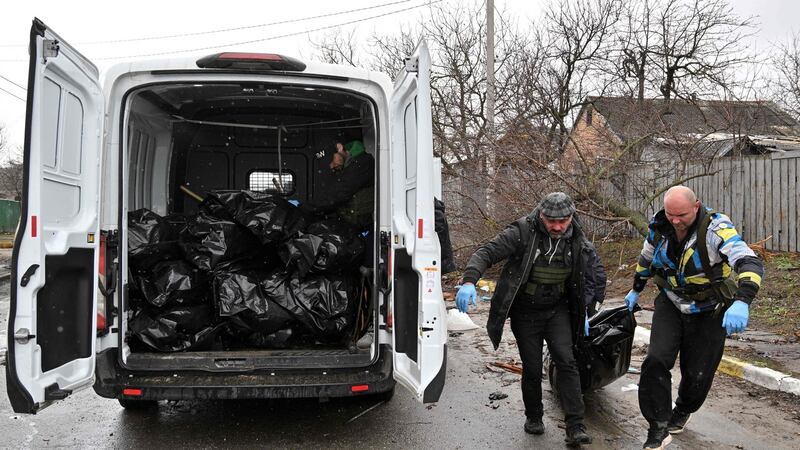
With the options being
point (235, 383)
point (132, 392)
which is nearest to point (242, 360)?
point (235, 383)

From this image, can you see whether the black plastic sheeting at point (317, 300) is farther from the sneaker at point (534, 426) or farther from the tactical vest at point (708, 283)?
the tactical vest at point (708, 283)

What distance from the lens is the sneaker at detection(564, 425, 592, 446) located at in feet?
12.3

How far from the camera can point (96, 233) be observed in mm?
3412

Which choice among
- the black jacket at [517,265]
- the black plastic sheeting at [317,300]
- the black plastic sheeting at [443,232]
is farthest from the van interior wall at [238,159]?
the black jacket at [517,265]

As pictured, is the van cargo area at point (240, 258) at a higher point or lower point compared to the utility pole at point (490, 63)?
lower

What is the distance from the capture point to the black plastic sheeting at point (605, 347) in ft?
13.7

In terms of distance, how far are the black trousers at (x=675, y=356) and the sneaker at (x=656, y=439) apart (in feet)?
0.10

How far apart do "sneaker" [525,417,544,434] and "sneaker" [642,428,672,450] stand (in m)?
0.65

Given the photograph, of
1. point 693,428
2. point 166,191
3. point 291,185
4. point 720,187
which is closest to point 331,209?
point 291,185

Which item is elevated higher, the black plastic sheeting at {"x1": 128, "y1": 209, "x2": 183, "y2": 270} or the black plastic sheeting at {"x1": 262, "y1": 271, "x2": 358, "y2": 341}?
the black plastic sheeting at {"x1": 128, "y1": 209, "x2": 183, "y2": 270}

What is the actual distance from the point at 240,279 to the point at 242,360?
82 cm

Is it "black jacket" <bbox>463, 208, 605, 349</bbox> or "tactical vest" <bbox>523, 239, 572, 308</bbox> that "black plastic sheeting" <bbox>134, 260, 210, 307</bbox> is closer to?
"black jacket" <bbox>463, 208, 605, 349</bbox>

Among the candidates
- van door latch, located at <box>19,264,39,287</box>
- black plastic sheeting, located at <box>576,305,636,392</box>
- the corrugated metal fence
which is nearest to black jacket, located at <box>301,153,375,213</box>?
black plastic sheeting, located at <box>576,305,636,392</box>

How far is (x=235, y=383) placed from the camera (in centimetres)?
354
